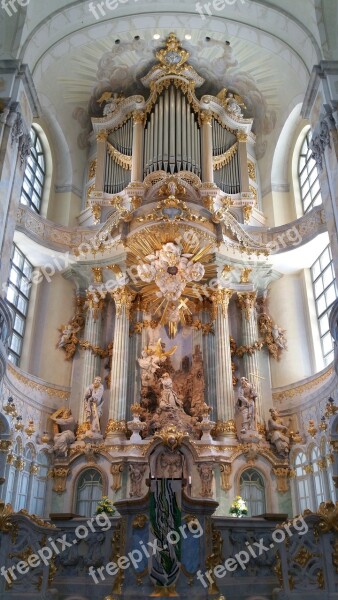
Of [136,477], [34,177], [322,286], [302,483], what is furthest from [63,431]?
[322,286]

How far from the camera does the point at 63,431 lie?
16156 mm

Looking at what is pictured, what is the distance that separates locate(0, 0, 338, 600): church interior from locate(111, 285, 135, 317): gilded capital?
0.10m

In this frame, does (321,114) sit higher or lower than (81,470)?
higher

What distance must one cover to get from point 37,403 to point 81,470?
238cm

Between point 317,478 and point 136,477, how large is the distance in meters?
4.97

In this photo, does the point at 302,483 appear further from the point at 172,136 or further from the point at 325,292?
the point at 172,136

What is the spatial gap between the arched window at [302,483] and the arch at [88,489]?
18.1ft

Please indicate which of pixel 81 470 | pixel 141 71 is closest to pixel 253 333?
pixel 81 470

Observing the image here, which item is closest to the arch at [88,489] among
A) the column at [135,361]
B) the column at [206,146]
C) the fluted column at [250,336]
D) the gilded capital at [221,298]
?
the column at [135,361]

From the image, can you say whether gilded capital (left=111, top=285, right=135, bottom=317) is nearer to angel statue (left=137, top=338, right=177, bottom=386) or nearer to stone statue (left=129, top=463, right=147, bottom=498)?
angel statue (left=137, top=338, right=177, bottom=386)

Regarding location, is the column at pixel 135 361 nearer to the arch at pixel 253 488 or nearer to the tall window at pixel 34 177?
the arch at pixel 253 488

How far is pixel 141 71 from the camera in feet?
70.0

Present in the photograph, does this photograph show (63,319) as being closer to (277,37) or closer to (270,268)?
(270,268)

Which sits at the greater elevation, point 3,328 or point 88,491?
point 3,328
